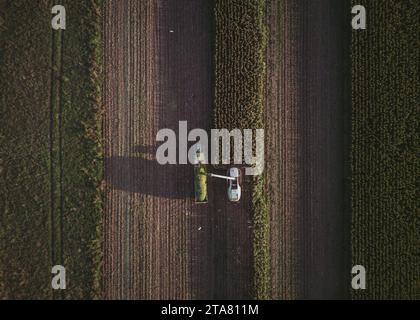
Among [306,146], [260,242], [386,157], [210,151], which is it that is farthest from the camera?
[306,146]

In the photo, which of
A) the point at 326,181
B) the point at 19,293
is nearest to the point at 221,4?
the point at 326,181

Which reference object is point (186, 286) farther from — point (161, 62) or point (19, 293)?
point (161, 62)

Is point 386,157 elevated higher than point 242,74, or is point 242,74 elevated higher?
point 242,74

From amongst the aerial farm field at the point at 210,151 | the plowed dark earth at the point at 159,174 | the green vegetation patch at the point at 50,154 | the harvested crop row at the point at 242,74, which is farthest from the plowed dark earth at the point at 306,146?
the green vegetation patch at the point at 50,154

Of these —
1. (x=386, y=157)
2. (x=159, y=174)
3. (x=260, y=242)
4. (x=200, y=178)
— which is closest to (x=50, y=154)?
(x=159, y=174)

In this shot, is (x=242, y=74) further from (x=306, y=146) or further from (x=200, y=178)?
(x=200, y=178)

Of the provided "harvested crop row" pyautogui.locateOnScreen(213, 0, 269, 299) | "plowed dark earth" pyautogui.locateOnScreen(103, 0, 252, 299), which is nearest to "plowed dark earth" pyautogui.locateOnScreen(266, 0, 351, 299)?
"harvested crop row" pyautogui.locateOnScreen(213, 0, 269, 299)
